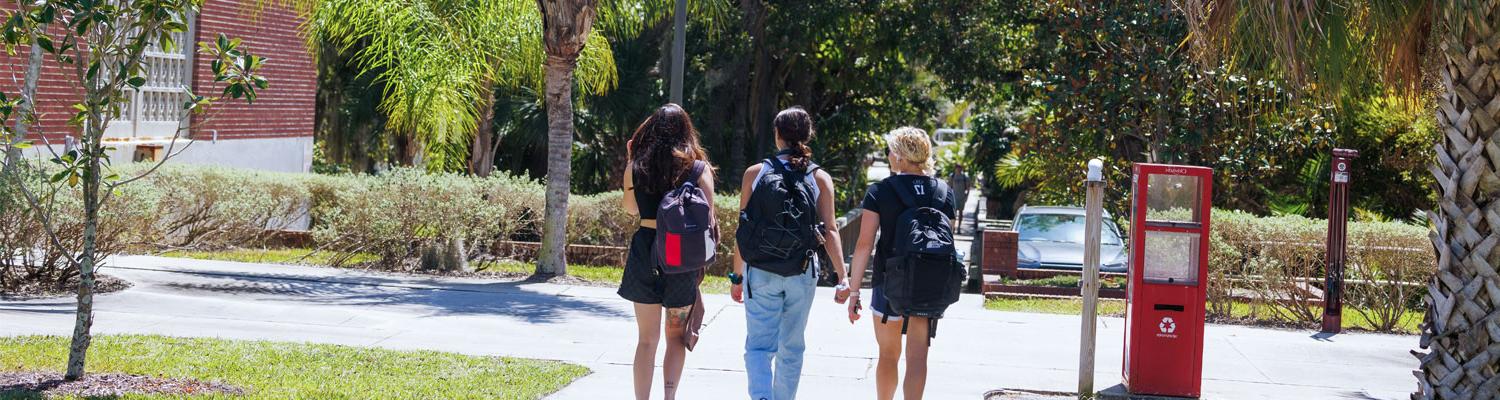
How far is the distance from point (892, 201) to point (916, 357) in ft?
2.56

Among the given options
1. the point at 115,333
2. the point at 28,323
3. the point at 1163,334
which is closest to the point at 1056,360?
the point at 1163,334

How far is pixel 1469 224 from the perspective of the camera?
5965 mm

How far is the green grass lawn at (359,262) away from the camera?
45.3ft

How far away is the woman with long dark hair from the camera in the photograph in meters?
6.20

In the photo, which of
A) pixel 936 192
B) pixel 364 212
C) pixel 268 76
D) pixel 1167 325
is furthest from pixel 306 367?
pixel 268 76

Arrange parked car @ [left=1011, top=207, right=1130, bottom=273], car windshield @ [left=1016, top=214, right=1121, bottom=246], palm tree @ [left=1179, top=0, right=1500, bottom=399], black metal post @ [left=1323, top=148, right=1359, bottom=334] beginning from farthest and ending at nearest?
car windshield @ [left=1016, top=214, right=1121, bottom=246] < parked car @ [left=1011, top=207, right=1130, bottom=273] < black metal post @ [left=1323, top=148, right=1359, bottom=334] < palm tree @ [left=1179, top=0, right=1500, bottom=399]

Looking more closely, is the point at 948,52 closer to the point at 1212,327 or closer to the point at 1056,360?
the point at 1212,327

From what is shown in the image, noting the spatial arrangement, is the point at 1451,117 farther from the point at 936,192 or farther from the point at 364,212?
the point at 364,212

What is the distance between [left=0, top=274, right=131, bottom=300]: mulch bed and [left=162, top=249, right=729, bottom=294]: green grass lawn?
3321mm

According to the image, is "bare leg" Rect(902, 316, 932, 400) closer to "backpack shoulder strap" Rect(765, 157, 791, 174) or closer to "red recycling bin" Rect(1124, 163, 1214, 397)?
"backpack shoulder strap" Rect(765, 157, 791, 174)

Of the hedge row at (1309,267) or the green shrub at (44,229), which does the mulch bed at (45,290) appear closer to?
the green shrub at (44,229)

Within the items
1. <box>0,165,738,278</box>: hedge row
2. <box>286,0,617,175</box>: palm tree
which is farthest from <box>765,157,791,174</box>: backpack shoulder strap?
<box>0,165,738,278</box>: hedge row

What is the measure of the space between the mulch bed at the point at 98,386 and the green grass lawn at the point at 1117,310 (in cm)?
709

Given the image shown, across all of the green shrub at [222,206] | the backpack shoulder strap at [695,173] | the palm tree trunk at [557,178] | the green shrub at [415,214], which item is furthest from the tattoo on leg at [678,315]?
the green shrub at [222,206]
